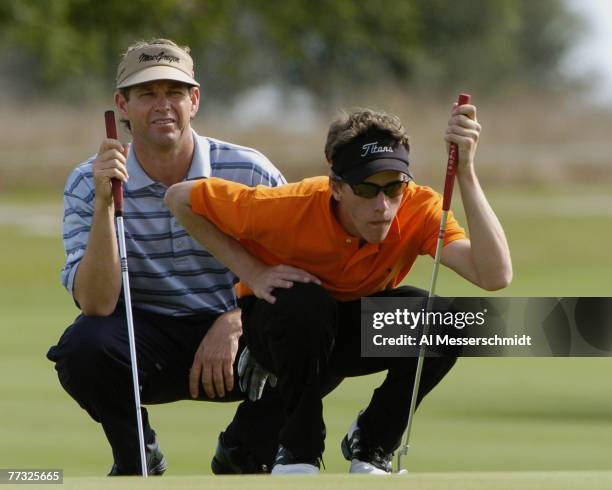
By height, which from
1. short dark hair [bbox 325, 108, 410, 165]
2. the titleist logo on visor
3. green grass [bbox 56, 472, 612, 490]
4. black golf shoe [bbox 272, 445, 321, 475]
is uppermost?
the titleist logo on visor

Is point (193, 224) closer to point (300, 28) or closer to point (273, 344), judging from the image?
point (273, 344)

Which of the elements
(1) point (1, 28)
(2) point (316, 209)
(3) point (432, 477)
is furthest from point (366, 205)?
(1) point (1, 28)

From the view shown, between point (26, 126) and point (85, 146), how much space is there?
2.58m

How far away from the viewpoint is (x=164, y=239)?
19.8 ft

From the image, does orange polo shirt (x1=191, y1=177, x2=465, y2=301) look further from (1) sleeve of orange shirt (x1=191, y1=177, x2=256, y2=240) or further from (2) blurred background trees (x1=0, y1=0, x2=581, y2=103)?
(2) blurred background trees (x1=0, y1=0, x2=581, y2=103)

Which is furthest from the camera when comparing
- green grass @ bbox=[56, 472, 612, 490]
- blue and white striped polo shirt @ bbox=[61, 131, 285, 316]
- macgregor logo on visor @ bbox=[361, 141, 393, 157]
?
blue and white striped polo shirt @ bbox=[61, 131, 285, 316]

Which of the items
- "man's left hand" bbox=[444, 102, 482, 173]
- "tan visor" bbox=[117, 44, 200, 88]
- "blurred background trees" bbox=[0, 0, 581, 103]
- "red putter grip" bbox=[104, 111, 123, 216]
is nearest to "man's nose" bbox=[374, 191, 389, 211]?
"man's left hand" bbox=[444, 102, 482, 173]

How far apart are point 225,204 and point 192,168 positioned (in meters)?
0.60

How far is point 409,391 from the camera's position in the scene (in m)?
5.47

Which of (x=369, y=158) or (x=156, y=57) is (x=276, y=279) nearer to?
(x=369, y=158)

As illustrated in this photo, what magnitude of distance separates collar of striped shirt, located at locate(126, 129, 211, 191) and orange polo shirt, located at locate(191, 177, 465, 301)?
45cm

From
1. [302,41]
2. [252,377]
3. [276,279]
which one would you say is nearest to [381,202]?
[276,279]

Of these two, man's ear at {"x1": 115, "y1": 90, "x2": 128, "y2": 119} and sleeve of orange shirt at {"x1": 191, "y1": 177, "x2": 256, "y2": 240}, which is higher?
man's ear at {"x1": 115, "y1": 90, "x2": 128, "y2": 119}

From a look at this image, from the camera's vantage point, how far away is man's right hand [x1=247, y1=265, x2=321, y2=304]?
534cm
